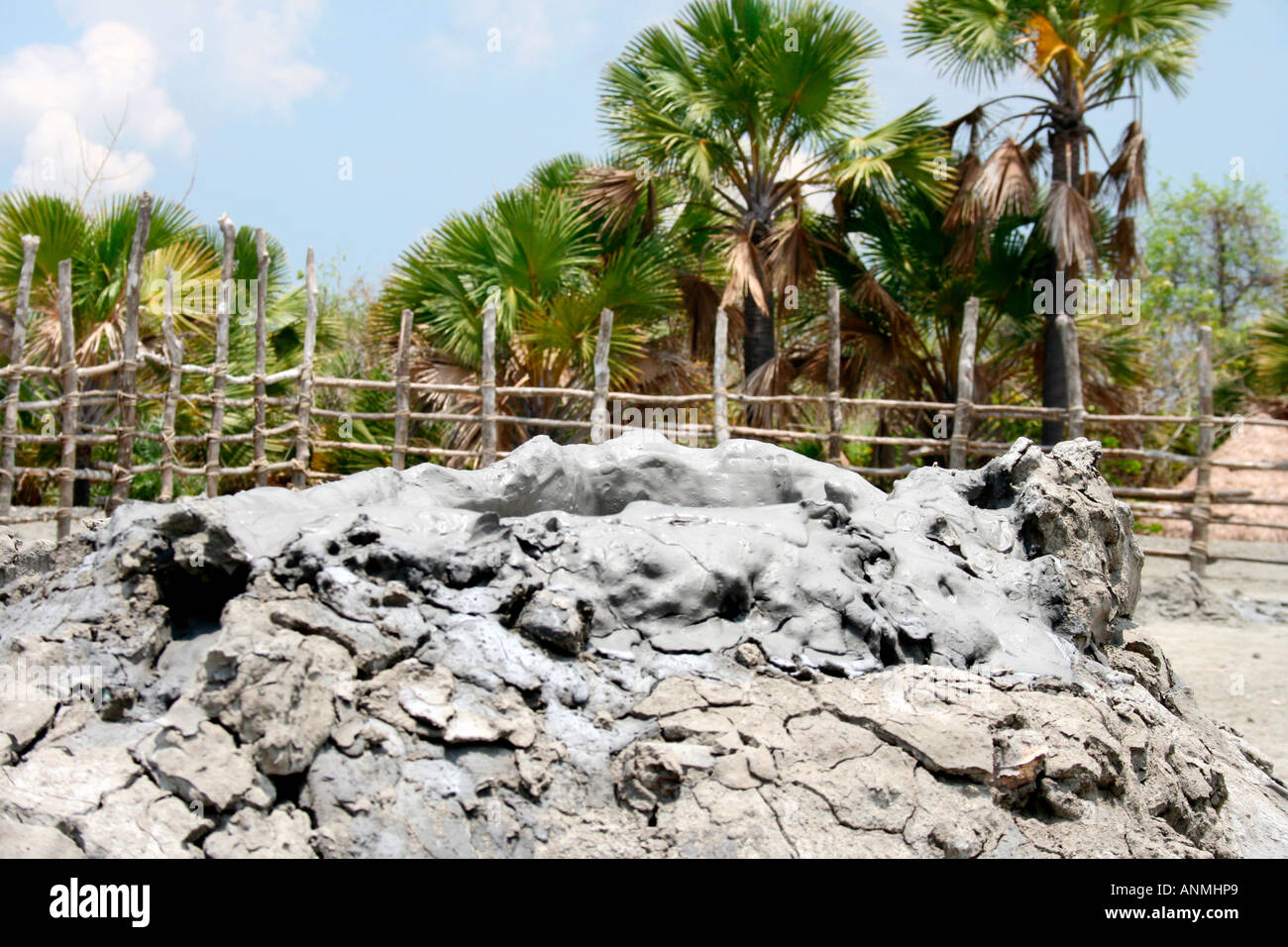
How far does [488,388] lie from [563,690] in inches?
275

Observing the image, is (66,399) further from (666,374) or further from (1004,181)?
(1004,181)

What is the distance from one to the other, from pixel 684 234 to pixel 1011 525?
8.78m

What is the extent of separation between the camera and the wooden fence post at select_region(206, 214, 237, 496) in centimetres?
831

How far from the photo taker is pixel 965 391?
9.80 meters

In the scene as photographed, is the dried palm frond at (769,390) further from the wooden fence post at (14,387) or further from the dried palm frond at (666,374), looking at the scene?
the wooden fence post at (14,387)

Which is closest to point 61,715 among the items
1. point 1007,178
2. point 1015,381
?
point 1007,178

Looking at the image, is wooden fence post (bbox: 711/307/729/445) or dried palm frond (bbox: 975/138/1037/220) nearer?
wooden fence post (bbox: 711/307/729/445)

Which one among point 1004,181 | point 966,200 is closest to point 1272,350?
point 1004,181

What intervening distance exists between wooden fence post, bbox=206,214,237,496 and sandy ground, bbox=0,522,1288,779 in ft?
4.04

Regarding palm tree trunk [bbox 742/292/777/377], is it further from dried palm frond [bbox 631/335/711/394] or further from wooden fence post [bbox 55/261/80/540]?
wooden fence post [bbox 55/261/80/540]

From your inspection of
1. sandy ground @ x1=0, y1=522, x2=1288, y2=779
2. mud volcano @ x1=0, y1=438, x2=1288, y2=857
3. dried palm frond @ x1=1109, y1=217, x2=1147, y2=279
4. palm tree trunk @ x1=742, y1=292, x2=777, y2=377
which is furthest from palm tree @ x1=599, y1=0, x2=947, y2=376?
mud volcano @ x1=0, y1=438, x2=1288, y2=857

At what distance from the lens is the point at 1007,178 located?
10492 millimetres

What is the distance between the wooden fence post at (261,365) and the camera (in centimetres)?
870

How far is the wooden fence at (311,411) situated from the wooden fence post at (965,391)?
0.01 meters
